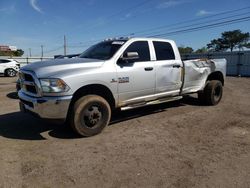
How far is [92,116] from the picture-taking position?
5086mm

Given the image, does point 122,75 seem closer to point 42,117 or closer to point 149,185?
point 42,117

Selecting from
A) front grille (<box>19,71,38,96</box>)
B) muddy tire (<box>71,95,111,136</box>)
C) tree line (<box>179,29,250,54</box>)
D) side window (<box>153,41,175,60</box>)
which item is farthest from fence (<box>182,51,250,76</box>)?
tree line (<box>179,29,250,54</box>)

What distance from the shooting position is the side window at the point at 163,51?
6414 mm

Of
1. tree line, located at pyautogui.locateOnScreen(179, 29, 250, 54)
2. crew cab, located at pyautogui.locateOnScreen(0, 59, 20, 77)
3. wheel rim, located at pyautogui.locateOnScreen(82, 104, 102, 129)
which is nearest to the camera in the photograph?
wheel rim, located at pyautogui.locateOnScreen(82, 104, 102, 129)

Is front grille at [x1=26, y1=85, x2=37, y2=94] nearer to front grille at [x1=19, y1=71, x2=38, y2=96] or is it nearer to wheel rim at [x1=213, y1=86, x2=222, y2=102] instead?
front grille at [x1=19, y1=71, x2=38, y2=96]

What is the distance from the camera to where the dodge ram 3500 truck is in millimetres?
4656

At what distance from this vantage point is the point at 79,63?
5078mm

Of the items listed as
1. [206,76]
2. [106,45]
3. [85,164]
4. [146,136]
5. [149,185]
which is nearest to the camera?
[149,185]

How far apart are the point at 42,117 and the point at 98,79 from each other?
1.25 m

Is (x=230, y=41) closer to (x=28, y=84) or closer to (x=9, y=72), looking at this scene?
(x=9, y=72)

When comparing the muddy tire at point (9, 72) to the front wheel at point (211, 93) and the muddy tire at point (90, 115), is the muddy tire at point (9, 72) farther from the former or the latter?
the muddy tire at point (90, 115)

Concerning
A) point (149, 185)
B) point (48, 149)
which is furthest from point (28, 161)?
point (149, 185)

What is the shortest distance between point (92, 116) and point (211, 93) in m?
4.36

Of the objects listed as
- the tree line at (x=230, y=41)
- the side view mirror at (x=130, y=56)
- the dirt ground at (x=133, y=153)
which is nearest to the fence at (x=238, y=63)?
the dirt ground at (x=133, y=153)
